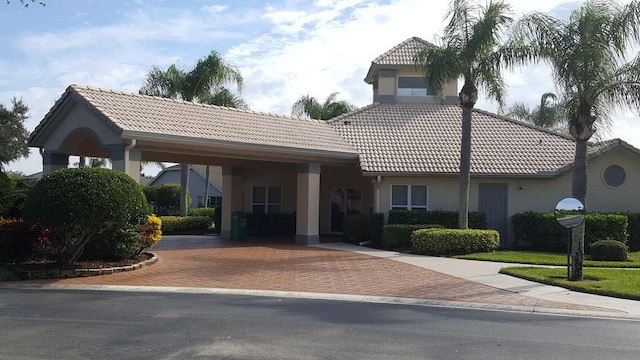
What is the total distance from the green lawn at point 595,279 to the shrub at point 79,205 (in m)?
9.50

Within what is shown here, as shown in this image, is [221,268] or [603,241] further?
[603,241]

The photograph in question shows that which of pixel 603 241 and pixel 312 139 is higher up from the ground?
pixel 312 139

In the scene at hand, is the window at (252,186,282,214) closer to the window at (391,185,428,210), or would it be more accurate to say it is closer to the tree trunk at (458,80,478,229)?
the window at (391,185,428,210)

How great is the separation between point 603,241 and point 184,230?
1824cm

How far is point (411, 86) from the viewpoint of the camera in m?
30.2

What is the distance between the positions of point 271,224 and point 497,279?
14.0m

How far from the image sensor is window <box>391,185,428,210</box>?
23188mm

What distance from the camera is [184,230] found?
2853 cm

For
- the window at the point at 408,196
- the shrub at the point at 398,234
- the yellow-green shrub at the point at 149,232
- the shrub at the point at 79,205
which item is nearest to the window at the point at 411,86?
the window at the point at 408,196

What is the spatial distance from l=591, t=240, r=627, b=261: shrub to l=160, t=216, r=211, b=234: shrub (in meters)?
17.8

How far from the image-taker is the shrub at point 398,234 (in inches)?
818

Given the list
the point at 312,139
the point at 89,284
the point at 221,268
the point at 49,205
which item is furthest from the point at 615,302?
the point at 312,139

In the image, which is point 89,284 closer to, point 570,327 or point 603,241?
point 570,327

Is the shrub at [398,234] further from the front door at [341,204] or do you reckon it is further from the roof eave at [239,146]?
the front door at [341,204]
